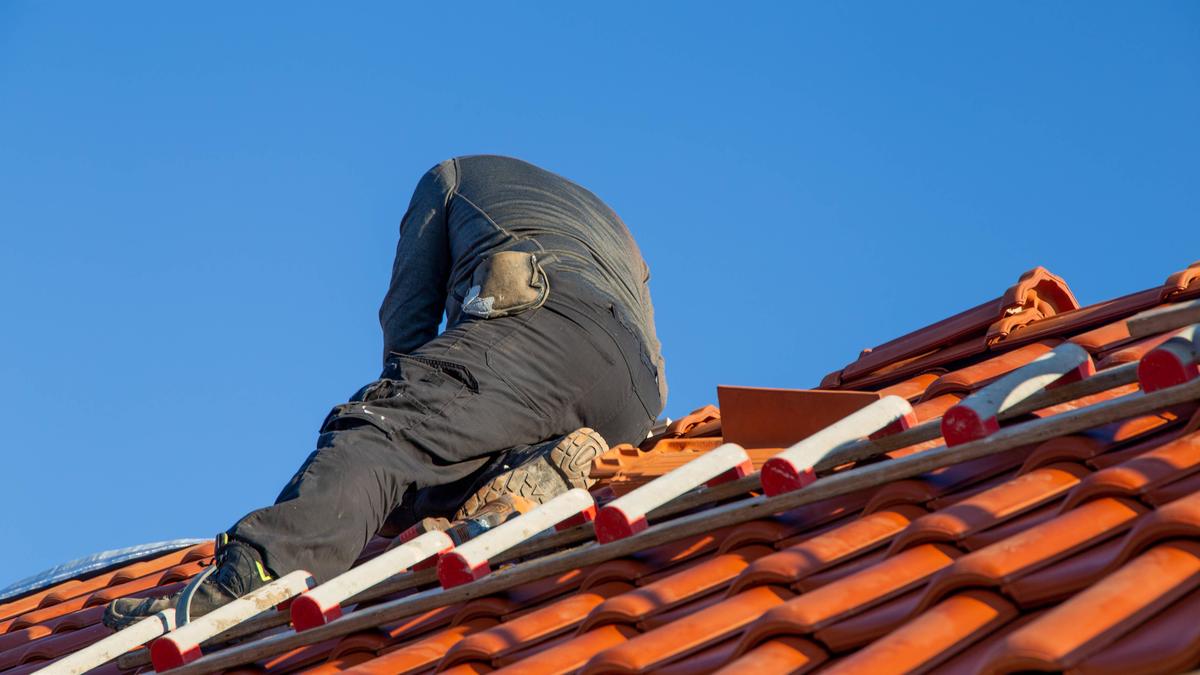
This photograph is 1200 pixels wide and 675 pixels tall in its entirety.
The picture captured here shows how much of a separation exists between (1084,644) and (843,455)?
1572 mm

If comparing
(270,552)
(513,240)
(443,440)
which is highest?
(513,240)

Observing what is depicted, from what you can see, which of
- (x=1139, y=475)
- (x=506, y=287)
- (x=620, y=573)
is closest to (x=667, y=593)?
(x=620, y=573)

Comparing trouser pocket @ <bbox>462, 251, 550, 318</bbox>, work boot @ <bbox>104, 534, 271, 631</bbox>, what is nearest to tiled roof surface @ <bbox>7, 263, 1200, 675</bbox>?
work boot @ <bbox>104, 534, 271, 631</bbox>

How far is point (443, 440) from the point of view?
4.52m

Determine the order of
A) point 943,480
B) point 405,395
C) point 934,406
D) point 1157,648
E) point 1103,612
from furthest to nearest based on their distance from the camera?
point 405,395
point 934,406
point 943,480
point 1103,612
point 1157,648

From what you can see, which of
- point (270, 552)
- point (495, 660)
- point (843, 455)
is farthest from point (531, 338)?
point (495, 660)

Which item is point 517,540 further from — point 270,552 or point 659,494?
point 270,552

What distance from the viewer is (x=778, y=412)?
13.2ft

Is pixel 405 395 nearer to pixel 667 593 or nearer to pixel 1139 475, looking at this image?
pixel 667 593

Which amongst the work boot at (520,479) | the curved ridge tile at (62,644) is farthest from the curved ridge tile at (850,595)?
the curved ridge tile at (62,644)

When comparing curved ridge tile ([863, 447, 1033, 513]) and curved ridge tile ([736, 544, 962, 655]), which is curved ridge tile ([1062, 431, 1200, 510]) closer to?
curved ridge tile ([736, 544, 962, 655])

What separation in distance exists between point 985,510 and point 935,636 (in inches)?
22.2

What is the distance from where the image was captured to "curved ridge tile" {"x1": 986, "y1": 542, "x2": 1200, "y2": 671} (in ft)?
6.31

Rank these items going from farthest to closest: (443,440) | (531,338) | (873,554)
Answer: (531,338) → (443,440) → (873,554)
